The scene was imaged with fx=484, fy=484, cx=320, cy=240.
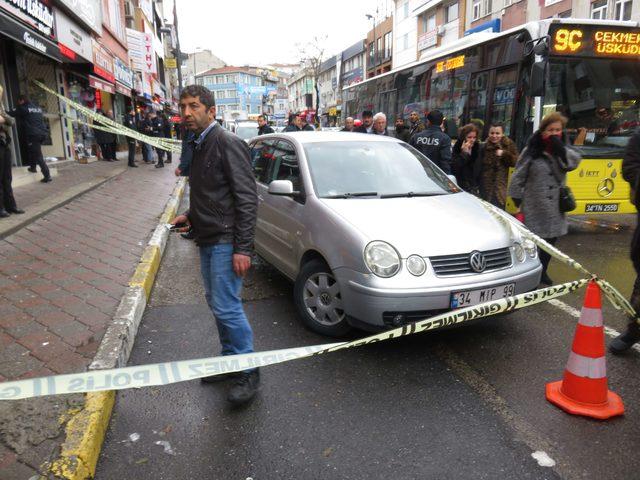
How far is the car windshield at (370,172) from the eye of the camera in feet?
14.3

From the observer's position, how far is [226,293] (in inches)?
118

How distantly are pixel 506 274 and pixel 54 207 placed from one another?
6873mm

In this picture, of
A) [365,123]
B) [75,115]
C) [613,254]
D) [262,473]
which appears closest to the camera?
[262,473]

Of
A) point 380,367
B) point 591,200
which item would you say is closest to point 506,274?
point 380,367

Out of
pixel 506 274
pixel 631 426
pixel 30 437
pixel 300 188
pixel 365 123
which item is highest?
pixel 365 123

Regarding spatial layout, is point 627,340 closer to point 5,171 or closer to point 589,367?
point 589,367

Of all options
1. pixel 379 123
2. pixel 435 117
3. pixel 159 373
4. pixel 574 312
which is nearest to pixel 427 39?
pixel 379 123

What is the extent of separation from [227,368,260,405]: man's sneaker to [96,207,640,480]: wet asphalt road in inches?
2.8

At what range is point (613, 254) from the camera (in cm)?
645

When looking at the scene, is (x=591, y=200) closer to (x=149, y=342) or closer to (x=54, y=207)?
(x=149, y=342)

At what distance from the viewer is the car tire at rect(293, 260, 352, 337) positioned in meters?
3.77

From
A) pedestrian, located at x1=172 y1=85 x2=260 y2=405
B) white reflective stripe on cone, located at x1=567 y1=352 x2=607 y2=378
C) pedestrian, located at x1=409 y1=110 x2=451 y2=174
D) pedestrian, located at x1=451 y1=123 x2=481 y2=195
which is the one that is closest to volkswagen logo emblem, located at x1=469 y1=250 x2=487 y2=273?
white reflective stripe on cone, located at x1=567 y1=352 x2=607 y2=378

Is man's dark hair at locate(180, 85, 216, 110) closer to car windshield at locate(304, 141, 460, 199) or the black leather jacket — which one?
the black leather jacket

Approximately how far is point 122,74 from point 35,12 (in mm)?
10702
